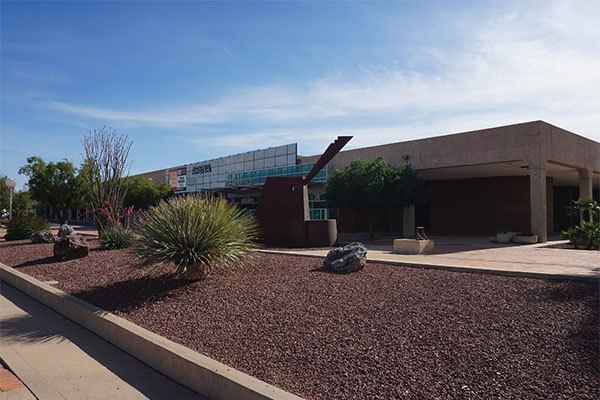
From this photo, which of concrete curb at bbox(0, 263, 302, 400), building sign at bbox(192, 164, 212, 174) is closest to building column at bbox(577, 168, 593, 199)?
concrete curb at bbox(0, 263, 302, 400)

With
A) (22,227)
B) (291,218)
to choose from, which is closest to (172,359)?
(291,218)

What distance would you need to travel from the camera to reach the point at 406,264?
9258 millimetres

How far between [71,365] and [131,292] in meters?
2.68

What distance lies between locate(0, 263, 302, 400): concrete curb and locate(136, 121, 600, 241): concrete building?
754 inches

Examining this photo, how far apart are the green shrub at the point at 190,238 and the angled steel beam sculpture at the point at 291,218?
797 centimetres

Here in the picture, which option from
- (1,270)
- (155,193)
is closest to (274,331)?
(1,270)

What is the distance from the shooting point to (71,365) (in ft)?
17.1

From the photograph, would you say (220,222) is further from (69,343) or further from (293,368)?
(293,368)

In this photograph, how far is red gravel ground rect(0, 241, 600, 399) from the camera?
12.9 feet

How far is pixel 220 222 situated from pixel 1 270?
749 centimetres

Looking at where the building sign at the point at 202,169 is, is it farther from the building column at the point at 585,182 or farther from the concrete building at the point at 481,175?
the building column at the point at 585,182

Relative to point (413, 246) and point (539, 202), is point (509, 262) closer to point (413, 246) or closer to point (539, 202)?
point (413, 246)

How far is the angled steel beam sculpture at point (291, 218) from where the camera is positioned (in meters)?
16.5

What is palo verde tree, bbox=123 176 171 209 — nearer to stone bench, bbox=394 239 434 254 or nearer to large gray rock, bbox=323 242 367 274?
stone bench, bbox=394 239 434 254
